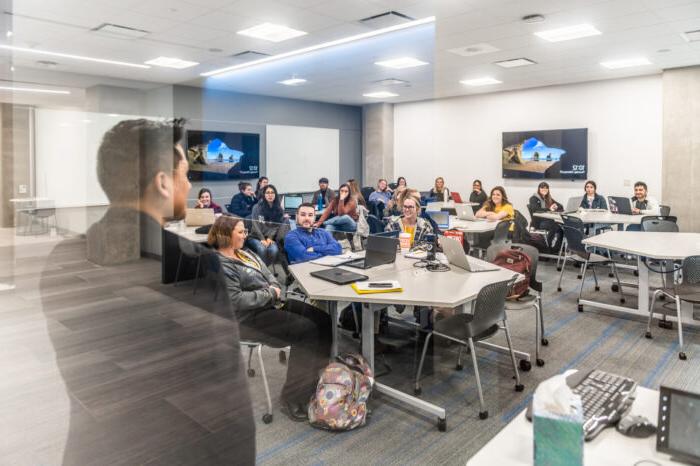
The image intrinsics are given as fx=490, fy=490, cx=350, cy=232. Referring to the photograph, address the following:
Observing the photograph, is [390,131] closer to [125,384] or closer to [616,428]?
[125,384]

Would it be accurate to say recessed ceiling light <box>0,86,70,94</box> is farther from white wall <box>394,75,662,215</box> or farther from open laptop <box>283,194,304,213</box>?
white wall <box>394,75,662,215</box>

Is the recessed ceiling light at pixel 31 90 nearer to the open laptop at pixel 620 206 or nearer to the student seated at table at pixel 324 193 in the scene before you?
the student seated at table at pixel 324 193

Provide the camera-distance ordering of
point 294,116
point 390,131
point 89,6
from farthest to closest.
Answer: point 390,131 < point 294,116 < point 89,6

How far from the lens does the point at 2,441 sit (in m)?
2.51

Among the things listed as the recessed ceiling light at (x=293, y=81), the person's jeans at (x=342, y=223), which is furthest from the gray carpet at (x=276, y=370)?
the recessed ceiling light at (x=293, y=81)

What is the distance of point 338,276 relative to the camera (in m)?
3.07

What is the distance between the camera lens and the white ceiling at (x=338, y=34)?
4.26 meters

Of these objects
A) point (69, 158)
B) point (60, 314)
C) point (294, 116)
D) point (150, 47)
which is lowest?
point (60, 314)

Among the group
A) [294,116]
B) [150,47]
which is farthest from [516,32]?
[150,47]

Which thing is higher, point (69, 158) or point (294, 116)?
point (294, 116)

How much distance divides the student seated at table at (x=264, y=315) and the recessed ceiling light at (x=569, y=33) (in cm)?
437

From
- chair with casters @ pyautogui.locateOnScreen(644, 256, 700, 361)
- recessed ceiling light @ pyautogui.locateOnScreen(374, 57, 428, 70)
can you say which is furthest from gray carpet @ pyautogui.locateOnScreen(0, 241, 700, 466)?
recessed ceiling light @ pyautogui.locateOnScreen(374, 57, 428, 70)

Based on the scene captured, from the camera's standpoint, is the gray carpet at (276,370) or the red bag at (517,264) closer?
the gray carpet at (276,370)

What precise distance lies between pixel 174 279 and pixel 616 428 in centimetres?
439
